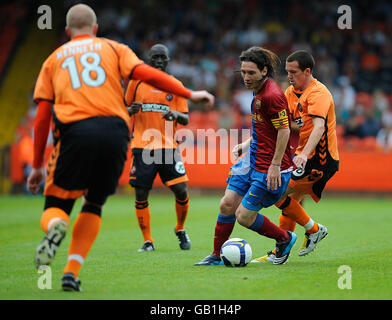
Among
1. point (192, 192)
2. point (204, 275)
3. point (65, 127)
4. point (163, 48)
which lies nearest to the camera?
point (65, 127)

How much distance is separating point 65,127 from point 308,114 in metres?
2.99

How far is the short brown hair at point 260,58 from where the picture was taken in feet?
22.2

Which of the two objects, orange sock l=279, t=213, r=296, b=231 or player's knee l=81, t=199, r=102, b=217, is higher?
orange sock l=279, t=213, r=296, b=231

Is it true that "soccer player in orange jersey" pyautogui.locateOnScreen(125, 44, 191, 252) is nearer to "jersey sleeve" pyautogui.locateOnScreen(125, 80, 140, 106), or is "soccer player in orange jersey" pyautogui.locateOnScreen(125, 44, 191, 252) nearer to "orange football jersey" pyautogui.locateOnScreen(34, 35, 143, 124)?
"jersey sleeve" pyautogui.locateOnScreen(125, 80, 140, 106)

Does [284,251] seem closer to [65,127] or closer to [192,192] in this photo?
[65,127]

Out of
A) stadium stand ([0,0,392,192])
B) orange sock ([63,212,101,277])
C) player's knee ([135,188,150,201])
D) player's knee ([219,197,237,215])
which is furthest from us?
stadium stand ([0,0,392,192])

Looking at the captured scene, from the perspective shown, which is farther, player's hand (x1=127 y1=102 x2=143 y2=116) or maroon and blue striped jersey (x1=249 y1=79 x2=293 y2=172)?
player's hand (x1=127 y1=102 x2=143 y2=116)

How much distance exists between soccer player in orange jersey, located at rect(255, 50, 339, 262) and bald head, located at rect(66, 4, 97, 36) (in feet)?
8.84

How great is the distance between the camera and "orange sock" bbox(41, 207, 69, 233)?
5328 mm

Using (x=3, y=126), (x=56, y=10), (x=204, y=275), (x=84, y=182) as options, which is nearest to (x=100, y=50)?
(x=84, y=182)

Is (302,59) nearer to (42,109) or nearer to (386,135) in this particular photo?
(42,109)

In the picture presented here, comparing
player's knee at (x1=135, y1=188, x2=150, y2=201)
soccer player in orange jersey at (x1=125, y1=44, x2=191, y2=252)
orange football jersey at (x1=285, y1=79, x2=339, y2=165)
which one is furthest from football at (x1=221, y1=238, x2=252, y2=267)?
player's knee at (x1=135, y1=188, x2=150, y2=201)

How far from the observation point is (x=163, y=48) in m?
9.08

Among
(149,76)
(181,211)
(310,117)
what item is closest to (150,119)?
(181,211)
